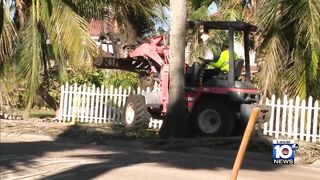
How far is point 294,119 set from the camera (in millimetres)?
14633

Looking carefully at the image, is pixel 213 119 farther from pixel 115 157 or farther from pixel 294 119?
pixel 115 157

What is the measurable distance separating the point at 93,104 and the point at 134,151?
5733mm

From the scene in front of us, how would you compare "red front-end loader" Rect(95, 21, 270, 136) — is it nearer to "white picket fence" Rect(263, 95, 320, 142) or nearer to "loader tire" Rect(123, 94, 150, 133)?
"loader tire" Rect(123, 94, 150, 133)

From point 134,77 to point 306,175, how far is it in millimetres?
16879

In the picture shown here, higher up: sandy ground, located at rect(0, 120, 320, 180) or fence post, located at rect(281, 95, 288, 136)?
fence post, located at rect(281, 95, 288, 136)

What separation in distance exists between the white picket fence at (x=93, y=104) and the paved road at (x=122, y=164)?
4078mm

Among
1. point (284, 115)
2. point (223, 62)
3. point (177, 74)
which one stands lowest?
point (284, 115)

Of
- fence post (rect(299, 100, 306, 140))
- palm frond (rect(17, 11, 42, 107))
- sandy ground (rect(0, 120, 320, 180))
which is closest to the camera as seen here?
sandy ground (rect(0, 120, 320, 180))

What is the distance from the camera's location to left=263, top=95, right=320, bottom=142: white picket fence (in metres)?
14.2

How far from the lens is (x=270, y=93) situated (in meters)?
15.3

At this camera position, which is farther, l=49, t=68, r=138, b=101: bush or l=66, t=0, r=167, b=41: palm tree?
l=49, t=68, r=138, b=101: bush

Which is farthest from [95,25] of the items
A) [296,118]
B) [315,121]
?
[315,121]

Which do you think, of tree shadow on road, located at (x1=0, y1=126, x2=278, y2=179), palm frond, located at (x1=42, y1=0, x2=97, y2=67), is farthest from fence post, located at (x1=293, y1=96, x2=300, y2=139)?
palm frond, located at (x1=42, y1=0, x2=97, y2=67)

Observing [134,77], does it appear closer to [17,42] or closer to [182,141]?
[17,42]
